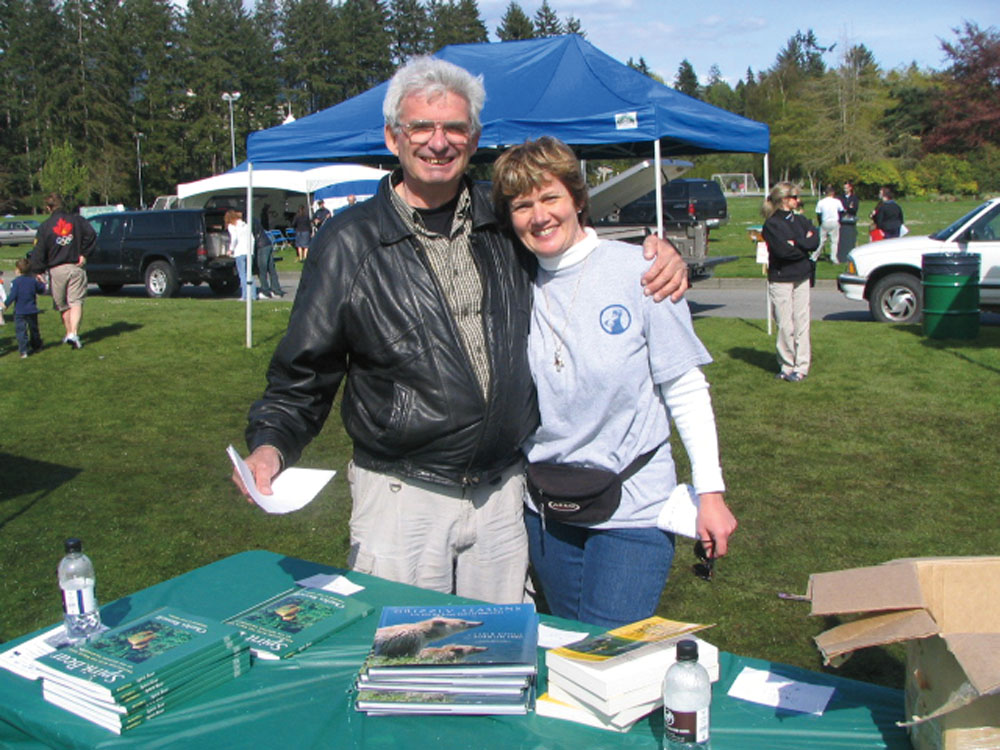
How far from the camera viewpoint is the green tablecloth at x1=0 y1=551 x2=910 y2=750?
6.16ft

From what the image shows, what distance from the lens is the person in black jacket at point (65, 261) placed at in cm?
1160

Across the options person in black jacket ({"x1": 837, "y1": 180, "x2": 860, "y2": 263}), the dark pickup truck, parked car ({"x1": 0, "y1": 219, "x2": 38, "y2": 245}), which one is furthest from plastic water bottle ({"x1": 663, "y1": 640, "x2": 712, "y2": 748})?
parked car ({"x1": 0, "y1": 219, "x2": 38, "y2": 245})

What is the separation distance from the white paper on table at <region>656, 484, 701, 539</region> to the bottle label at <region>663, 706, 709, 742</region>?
0.77 m

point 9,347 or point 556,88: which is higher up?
point 556,88

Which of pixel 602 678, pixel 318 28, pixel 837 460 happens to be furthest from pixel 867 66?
pixel 602 678

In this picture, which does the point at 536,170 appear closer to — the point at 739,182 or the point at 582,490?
the point at 582,490

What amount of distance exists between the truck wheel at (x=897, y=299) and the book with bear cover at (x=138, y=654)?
12.3 meters

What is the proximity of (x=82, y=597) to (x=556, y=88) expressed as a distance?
334 inches

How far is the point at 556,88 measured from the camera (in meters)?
9.88

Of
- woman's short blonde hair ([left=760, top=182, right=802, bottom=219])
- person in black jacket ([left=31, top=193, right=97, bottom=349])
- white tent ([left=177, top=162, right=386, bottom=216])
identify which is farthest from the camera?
white tent ([left=177, top=162, right=386, bottom=216])

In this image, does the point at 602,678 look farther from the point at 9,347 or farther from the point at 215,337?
the point at 9,347

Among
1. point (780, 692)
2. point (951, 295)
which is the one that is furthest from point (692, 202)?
point (780, 692)

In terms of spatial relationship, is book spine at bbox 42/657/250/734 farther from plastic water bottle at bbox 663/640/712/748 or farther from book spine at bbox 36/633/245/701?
plastic water bottle at bbox 663/640/712/748

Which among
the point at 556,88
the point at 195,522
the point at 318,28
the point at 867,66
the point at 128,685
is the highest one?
the point at 318,28
